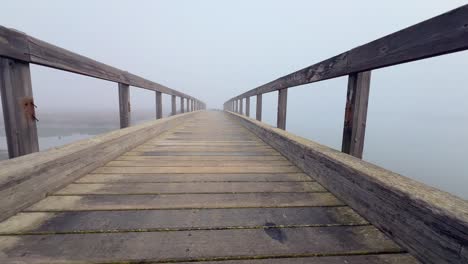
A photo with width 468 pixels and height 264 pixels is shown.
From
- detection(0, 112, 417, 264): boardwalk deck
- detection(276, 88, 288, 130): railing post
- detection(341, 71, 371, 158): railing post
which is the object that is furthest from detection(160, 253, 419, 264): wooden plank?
detection(276, 88, 288, 130): railing post

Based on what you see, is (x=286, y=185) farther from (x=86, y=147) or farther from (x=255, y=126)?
(x=255, y=126)

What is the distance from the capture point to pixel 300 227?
97 cm

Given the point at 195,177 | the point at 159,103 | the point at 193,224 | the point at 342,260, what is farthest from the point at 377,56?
the point at 159,103

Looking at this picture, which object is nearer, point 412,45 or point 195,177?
point 412,45

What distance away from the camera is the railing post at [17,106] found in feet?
3.85

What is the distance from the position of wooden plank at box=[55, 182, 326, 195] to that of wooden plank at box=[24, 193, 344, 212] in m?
0.06

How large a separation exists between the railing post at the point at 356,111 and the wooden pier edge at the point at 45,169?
1.87m

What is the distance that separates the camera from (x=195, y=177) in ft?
5.25

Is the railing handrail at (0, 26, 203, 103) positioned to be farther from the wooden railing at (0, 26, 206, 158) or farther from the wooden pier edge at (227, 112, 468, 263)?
the wooden pier edge at (227, 112, 468, 263)

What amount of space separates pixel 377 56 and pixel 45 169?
1936 mm

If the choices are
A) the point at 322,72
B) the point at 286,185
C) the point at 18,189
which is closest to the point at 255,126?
the point at 322,72

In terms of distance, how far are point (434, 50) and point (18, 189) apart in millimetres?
1925

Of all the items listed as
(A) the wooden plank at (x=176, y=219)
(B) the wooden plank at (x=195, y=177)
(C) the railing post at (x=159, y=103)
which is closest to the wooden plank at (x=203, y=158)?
(B) the wooden plank at (x=195, y=177)

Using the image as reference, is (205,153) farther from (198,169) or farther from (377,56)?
(377,56)
